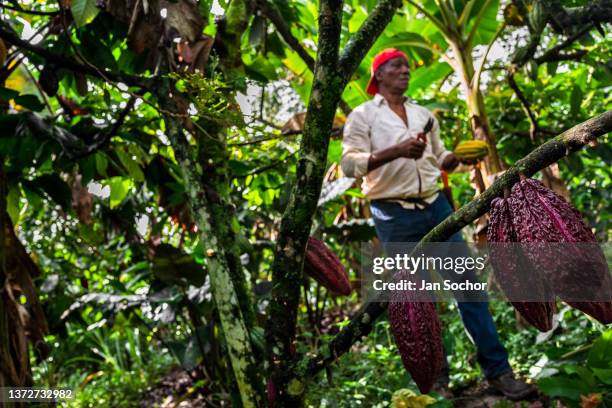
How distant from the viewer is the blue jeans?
2.28m

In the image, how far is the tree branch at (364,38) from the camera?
861mm

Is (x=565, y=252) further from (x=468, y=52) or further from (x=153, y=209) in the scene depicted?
(x=153, y=209)

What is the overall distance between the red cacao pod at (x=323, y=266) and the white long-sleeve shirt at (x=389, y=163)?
1.22 meters

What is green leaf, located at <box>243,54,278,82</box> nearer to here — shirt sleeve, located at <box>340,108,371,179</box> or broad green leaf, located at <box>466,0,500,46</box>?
shirt sleeve, located at <box>340,108,371,179</box>

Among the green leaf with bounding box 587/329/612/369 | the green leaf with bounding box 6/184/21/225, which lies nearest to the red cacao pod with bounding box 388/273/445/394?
the green leaf with bounding box 587/329/612/369

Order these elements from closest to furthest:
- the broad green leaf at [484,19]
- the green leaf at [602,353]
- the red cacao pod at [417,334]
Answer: the red cacao pod at [417,334] < the green leaf at [602,353] < the broad green leaf at [484,19]

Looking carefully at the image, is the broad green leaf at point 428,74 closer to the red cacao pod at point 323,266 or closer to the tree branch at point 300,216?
the red cacao pod at point 323,266

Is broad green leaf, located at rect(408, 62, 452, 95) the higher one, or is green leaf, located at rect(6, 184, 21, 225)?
broad green leaf, located at rect(408, 62, 452, 95)

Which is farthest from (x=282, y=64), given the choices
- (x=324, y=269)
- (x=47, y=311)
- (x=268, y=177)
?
(x=324, y=269)

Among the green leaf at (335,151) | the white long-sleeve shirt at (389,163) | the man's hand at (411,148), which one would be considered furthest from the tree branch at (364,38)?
the green leaf at (335,151)

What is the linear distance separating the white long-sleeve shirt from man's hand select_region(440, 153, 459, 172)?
1.5 inches

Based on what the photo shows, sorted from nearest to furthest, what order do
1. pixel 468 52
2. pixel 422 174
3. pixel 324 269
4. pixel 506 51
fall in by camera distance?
1. pixel 324 269
2. pixel 422 174
3. pixel 468 52
4. pixel 506 51

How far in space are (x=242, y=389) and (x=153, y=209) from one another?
2802mm

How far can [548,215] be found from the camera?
58 centimetres
